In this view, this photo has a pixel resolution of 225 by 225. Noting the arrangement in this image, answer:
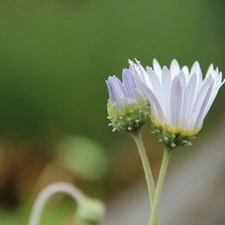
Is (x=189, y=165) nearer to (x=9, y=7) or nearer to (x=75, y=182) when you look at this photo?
(x=75, y=182)

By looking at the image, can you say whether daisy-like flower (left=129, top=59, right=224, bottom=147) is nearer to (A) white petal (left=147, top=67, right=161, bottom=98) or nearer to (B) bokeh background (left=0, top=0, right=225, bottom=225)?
(A) white petal (left=147, top=67, right=161, bottom=98)

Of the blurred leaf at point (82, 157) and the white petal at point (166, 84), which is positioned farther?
the blurred leaf at point (82, 157)

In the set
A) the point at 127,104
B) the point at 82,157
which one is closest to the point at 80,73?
the point at 82,157

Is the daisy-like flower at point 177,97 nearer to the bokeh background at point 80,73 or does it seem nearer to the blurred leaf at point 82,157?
the blurred leaf at point 82,157

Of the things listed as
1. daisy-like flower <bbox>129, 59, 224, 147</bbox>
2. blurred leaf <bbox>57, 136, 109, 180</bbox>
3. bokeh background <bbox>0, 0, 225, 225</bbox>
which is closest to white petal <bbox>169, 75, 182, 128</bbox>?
daisy-like flower <bbox>129, 59, 224, 147</bbox>

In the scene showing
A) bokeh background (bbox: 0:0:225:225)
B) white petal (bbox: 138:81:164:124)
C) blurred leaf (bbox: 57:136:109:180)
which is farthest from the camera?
bokeh background (bbox: 0:0:225:225)

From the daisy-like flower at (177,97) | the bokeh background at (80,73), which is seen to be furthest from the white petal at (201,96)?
the bokeh background at (80,73)
